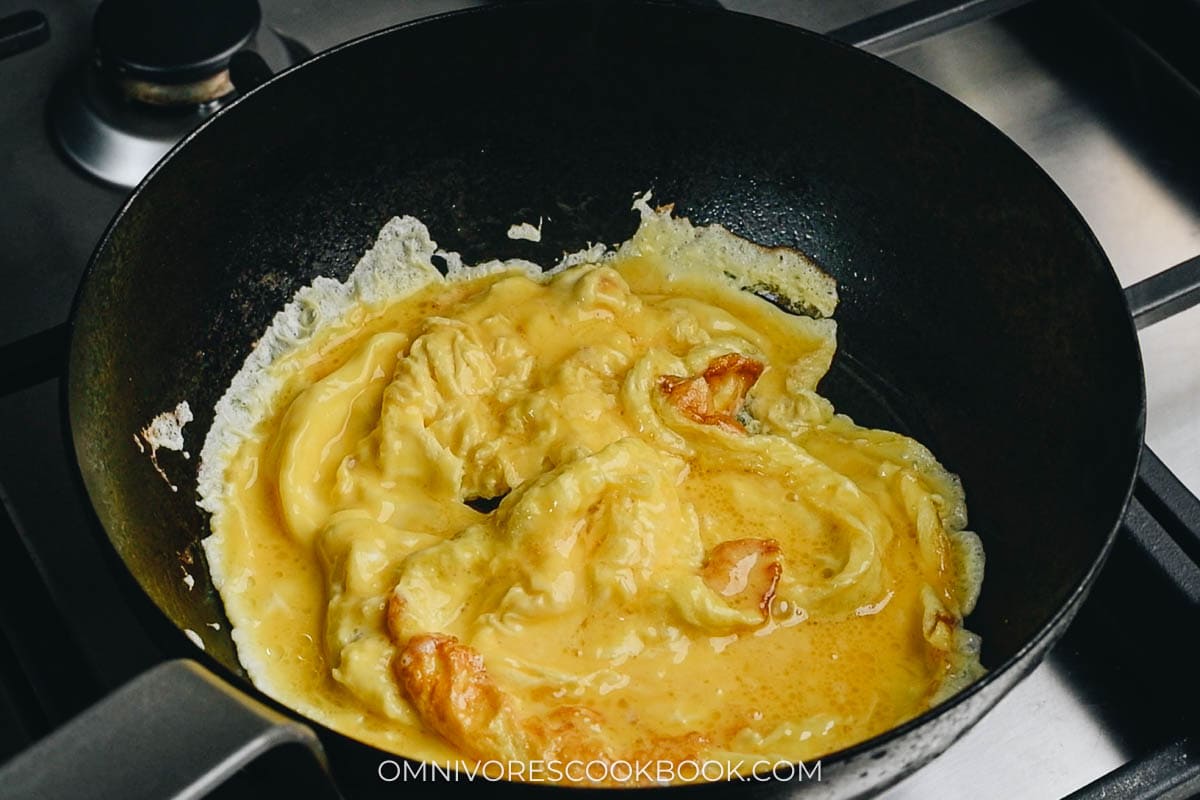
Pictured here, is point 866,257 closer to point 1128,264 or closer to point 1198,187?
point 1128,264

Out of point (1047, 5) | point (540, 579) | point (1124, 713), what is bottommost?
point (1124, 713)

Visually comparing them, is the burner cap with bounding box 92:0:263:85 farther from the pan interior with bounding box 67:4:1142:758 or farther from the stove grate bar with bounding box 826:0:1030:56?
the stove grate bar with bounding box 826:0:1030:56

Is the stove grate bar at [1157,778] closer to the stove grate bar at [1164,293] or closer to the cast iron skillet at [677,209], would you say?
the cast iron skillet at [677,209]

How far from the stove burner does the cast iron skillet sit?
1.00ft

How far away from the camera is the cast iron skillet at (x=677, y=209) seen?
169cm

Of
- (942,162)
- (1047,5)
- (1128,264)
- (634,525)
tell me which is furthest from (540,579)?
(1047,5)

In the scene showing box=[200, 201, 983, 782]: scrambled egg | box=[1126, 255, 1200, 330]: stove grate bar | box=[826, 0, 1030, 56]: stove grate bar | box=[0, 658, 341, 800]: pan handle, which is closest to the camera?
box=[0, 658, 341, 800]: pan handle

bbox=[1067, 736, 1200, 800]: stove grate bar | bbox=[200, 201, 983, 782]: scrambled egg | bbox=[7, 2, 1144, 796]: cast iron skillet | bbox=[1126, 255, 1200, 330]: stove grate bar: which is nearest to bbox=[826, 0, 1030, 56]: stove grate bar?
bbox=[7, 2, 1144, 796]: cast iron skillet

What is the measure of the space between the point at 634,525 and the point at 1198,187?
1289 millimetres

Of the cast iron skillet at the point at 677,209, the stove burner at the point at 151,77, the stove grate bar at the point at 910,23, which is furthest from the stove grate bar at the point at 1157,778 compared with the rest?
the stove burner at the point at 151,77

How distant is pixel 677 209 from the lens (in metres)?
2.10

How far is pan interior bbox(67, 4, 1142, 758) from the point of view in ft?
5.59

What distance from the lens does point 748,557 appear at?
169 centimetres

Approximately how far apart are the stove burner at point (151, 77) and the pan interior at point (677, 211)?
313 millimetres
